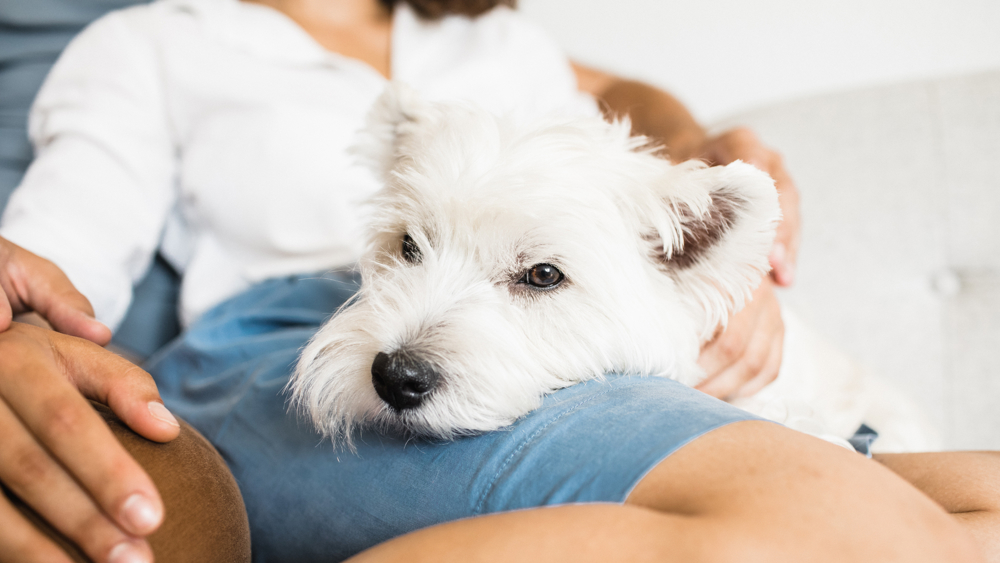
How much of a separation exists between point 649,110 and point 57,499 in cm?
193

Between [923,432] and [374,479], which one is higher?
[374,479]

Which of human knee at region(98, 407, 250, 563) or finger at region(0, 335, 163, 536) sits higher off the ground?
finger at region(0, 335, 163, 536)

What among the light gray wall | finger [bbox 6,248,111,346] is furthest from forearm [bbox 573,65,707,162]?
finger [bbox 6,248,111,346]

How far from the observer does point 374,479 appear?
789 millimetres

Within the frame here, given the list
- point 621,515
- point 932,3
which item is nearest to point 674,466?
point 621,515

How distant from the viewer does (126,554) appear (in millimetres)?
521

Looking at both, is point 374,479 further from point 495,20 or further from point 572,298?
point 495,20

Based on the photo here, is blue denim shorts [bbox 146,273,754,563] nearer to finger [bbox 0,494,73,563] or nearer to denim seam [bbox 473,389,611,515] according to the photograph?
denim seam [bbox 473,389,611,515]

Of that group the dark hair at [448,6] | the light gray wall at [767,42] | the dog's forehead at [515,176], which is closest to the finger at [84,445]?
the dog's forehead at [515,176]

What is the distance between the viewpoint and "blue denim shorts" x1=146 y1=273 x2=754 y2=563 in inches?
24.0

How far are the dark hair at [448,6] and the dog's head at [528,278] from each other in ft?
3.56

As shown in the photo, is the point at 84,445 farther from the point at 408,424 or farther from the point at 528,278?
the point at 528,278

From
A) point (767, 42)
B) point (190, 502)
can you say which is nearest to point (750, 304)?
point (190, 502)

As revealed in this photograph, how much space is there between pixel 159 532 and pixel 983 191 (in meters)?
2.21
